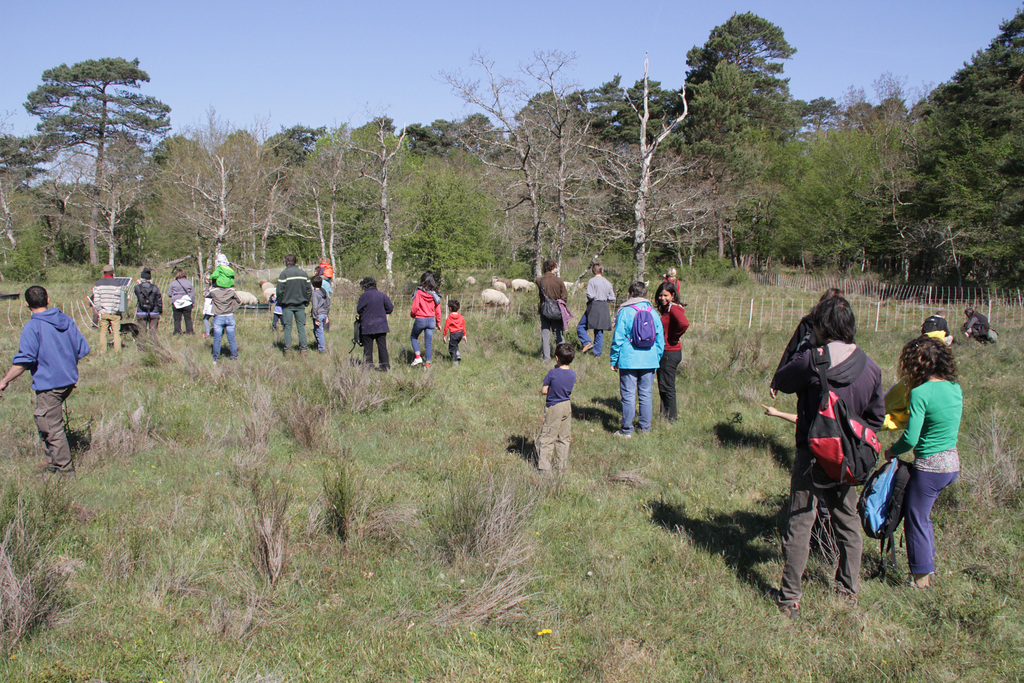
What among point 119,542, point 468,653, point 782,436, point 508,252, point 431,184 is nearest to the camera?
point 468,653

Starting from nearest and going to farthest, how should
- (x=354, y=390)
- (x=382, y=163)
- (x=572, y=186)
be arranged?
(x=354, y=390), (x=572, y=186), (x=382, y=163)

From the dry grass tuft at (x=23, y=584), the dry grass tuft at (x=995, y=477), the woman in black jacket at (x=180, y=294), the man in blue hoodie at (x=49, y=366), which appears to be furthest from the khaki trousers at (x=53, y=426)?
the dry grass tuft at (x=995, y=477)

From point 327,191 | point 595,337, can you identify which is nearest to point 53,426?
point 595,337

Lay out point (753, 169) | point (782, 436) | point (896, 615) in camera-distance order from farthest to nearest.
A: point (753, 169) → point (782, 436) → point (896, 615)

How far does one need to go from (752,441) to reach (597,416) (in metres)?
1.83

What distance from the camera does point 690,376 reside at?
9.41 metres

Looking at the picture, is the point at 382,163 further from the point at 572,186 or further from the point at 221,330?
the point at 221,330

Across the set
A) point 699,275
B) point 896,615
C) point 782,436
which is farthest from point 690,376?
point 699,275

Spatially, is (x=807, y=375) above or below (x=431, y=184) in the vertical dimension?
below

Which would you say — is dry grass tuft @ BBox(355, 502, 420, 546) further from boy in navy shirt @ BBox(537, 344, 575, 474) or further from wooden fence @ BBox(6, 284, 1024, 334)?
wooden fence @ BBox(6, 284, 1024, 334)

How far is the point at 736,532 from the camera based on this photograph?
4660mm

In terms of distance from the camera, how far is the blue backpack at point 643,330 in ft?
20.9

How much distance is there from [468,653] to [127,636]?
6.03 feet

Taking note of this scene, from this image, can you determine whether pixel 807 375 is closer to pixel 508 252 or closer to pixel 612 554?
pixel 612 554
